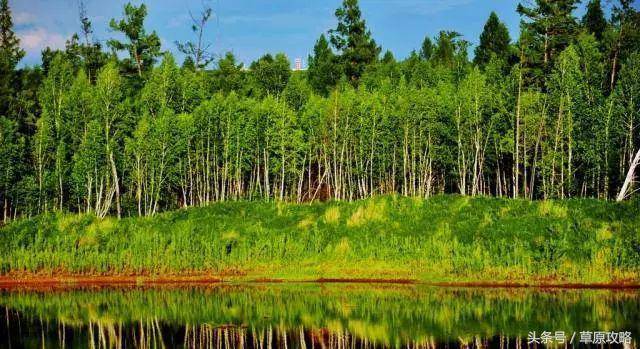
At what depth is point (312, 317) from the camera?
60.8 ft

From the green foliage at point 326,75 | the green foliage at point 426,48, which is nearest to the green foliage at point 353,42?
the green foliage at point 326,75

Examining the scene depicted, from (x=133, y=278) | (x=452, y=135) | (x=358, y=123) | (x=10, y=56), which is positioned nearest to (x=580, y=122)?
(x=452, y=135)

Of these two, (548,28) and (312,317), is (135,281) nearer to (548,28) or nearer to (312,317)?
(312,317)

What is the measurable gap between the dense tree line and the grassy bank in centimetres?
1939

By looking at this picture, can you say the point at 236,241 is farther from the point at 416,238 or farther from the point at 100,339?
the point at 100,339

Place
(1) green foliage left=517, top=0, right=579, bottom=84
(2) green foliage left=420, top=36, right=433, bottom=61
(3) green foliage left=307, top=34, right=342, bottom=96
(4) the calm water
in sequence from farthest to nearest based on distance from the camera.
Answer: (2) green foliage left=420, top=36, right=433, bottom=61
(3) green foliage left=307, top=34, right=342, bottom=96
(1) green foliage left=517, top=0, right=579, bottom=84
(4) the calm water

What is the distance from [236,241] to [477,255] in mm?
9676

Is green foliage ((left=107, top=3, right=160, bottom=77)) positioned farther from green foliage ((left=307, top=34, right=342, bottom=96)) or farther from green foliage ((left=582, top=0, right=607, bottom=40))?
green foliage ((left=582, top=0, right=607, bottom=40))

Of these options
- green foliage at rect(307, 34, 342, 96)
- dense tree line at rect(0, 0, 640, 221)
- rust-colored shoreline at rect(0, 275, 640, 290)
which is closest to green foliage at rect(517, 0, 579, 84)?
dense tree line at rect(0, 0, 640, 221)

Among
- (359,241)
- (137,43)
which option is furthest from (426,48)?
(359,241)

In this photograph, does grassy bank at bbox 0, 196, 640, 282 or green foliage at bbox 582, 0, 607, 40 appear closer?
grassy bank at bbox 0, 196, 640, 282

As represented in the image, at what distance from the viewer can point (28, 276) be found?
86.1 feet

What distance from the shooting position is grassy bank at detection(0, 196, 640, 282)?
2286 cm

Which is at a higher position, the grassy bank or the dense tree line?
the dense tree line
